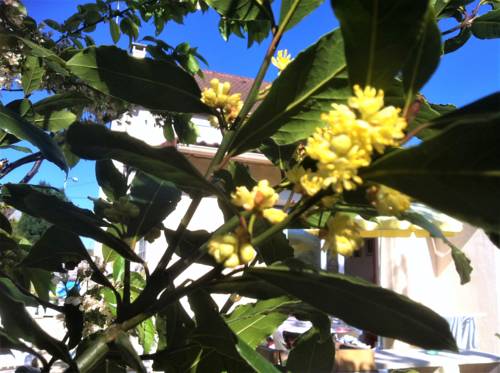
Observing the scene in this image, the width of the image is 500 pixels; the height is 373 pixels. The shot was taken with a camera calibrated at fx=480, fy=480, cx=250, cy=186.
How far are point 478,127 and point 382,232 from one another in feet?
16.5

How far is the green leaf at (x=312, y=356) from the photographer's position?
1.03 m

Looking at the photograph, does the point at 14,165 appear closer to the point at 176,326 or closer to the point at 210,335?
the point at 176,326

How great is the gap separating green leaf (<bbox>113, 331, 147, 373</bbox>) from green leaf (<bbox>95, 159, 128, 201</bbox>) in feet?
1.51

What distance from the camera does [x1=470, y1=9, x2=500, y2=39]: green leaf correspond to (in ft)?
3.95

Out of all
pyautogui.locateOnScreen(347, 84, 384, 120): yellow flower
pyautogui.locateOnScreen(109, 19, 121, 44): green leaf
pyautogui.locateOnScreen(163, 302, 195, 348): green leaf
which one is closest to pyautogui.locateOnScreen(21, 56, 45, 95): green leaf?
pyautogui.locateOnScreen(109, 19, 121, 44): green leaf

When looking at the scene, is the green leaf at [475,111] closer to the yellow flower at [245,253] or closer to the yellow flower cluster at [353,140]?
the yellow flower cluster at [353,140]

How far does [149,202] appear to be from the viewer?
0.89 meters

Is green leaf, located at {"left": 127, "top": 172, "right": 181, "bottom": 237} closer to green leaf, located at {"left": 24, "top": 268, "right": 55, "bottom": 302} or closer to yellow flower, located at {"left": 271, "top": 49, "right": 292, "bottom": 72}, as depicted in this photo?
yellow flower, located at {"left": 271, "top": 49, "right": 292, "bottom": 72}

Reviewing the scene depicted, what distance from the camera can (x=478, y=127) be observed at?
0.42 meters

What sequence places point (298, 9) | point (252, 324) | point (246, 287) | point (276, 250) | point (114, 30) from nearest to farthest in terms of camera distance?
point (246, 287)
point (298, 9)
point (276, 250)
point (252, 324)
point (114, 30)

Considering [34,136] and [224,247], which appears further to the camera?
[34,136]

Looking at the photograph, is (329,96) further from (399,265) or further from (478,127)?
Result: (399,265)

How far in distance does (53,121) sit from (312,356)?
1096 mm

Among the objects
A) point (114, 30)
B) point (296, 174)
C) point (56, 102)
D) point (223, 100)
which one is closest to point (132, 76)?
point (223, 100)
